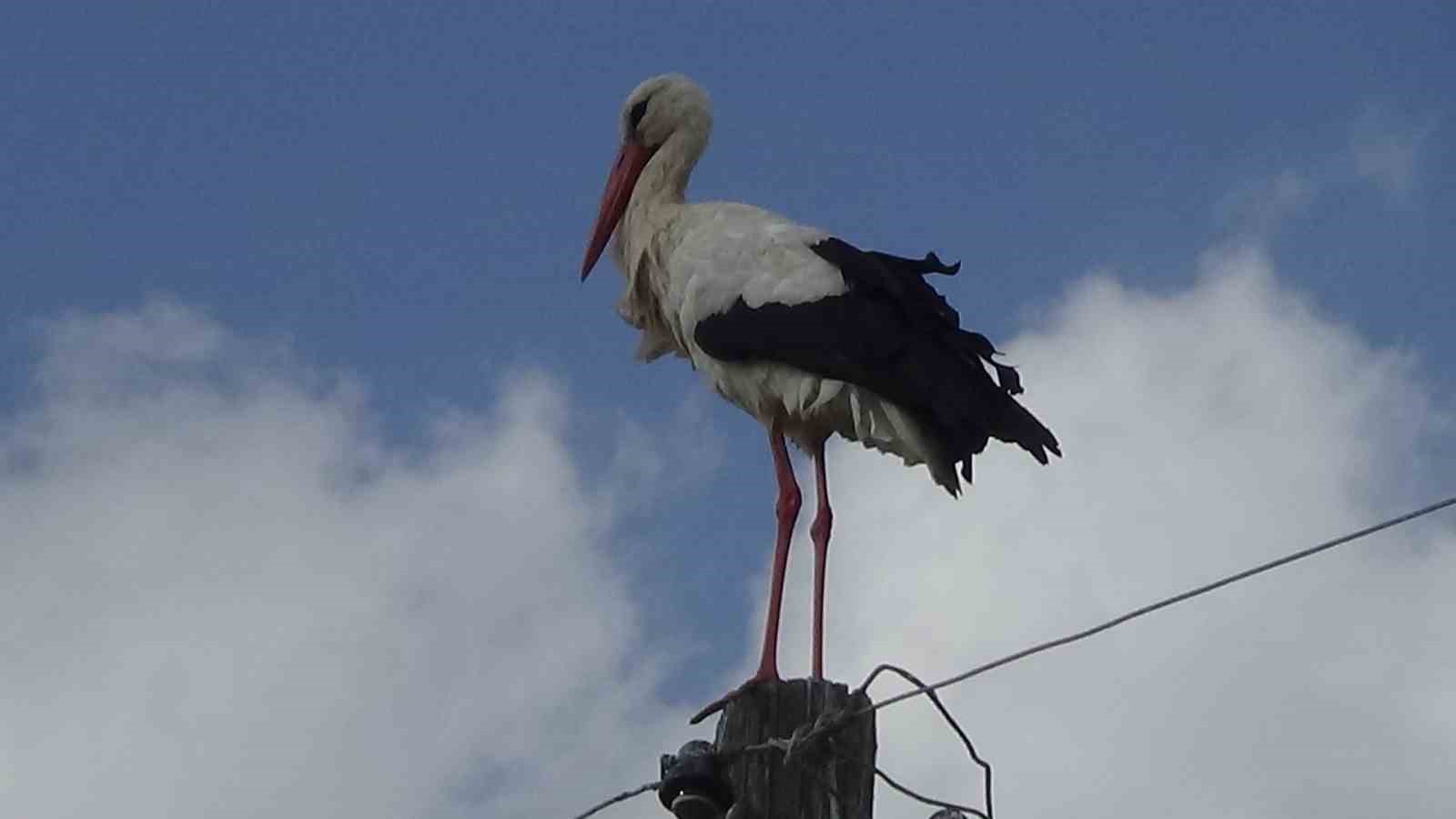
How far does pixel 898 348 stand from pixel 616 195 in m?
1.56

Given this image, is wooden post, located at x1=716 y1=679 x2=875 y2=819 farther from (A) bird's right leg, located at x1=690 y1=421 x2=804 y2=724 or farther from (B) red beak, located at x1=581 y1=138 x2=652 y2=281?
(B) red beak, located at x1=581 y1=138 x2=652 y2=281

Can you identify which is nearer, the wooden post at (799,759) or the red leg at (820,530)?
the wooden post at (799,759)

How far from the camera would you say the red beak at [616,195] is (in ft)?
23.6

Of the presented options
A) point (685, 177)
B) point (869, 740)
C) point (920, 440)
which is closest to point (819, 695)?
point (869, 740)

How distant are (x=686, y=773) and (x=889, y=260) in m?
2.67

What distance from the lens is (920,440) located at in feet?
19.5

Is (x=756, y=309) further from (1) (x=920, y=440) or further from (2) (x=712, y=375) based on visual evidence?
(1) (x=920, y=440)

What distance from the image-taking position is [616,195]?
7297 mm

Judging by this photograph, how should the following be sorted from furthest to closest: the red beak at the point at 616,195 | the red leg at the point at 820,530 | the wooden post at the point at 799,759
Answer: the red beak at the point at 616,195
the red leg at the point at 820,530
the wooden post at the point at 799,759

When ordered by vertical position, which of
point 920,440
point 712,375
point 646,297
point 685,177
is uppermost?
point 685,177

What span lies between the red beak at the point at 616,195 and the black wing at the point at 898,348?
83 cm

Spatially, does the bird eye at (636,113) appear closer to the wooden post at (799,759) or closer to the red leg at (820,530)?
the red leg at (820,530)

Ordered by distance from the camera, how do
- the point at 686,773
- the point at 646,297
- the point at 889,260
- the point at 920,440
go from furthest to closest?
1. the point at 646,297
2. the point at 889,260
3. the point at 920,440
4. the point at 686,773

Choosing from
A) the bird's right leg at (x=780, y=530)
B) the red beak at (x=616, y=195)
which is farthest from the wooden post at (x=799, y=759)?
the red beak at (x=616, y=195)
